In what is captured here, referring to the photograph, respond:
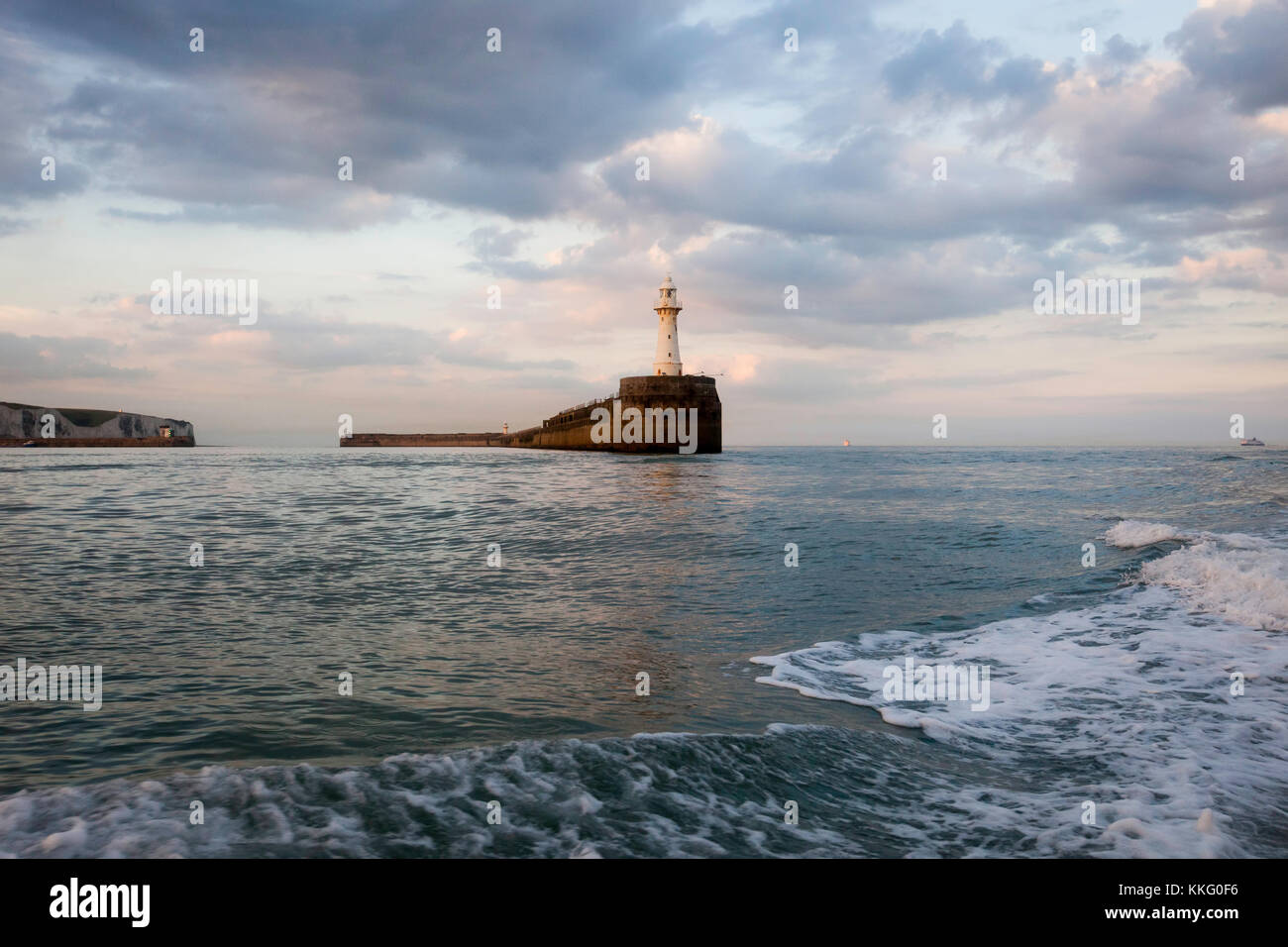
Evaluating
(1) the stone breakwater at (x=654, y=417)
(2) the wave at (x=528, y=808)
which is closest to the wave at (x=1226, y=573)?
(2) the wave at (x=528, y=808)

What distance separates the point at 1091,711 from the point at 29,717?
722 cm

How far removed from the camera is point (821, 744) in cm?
469

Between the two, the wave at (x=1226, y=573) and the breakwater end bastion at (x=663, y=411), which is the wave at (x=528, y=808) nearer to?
the wave at (x=1226, y=573)

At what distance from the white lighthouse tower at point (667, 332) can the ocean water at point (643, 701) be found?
5293 cm

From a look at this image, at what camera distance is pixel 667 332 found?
6662cm

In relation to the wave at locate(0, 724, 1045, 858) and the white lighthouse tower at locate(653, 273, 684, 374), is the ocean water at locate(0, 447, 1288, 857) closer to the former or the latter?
the wave at locate(0, 724, 1045, 858)

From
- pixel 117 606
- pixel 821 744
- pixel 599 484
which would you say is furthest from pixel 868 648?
pixel 599 484

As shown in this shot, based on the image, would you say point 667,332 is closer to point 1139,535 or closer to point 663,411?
point 663,411

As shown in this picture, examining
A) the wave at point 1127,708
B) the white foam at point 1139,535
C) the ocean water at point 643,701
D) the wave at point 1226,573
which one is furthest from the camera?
the white foam at point 1139,535

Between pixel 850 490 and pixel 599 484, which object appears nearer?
pixel 850 490

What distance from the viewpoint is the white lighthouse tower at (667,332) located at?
65.8 meters

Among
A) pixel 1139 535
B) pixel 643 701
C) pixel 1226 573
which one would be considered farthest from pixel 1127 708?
pixel 1139 535
